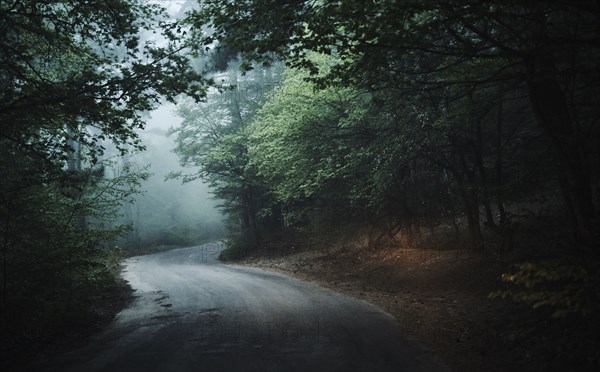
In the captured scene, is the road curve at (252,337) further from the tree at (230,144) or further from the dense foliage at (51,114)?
the tree at (230,144)

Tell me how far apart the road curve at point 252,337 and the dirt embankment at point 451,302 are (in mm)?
640

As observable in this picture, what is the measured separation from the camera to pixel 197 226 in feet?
199

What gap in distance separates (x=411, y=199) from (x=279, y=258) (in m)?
11.4

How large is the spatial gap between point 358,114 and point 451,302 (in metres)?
6.85

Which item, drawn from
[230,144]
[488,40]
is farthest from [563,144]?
[230,144]

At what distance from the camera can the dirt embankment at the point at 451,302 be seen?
6.30m

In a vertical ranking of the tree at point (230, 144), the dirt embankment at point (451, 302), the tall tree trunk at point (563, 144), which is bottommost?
the dirt embankment at point (451, 302)

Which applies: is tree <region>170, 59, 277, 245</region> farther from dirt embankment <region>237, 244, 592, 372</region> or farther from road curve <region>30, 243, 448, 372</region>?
road curve <region>30, 243, 448, 372</region>

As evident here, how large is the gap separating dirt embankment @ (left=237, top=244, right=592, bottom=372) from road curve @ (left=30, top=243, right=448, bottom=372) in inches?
25.2

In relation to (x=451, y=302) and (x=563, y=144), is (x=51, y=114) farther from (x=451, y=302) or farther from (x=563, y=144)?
(x=451, y=302)

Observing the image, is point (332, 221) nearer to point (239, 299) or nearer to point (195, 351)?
point (239, 299)

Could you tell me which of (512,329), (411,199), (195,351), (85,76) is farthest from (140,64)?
(411,199)

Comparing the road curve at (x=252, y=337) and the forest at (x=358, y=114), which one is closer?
the forest at (x=358, y=114)

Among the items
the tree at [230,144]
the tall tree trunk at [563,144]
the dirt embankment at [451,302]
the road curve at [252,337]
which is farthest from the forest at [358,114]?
the tree at [230,144]
